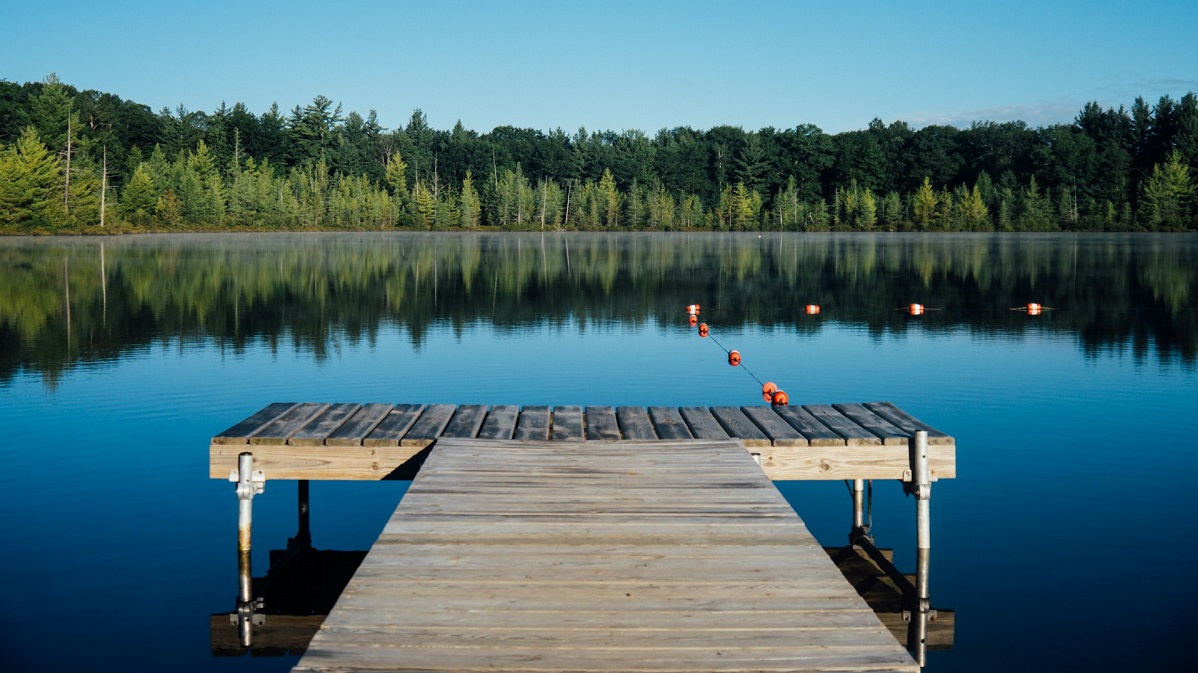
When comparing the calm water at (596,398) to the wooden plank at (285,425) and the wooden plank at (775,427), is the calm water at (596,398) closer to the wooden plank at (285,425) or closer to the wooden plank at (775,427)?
the wooden plank at (285,425)

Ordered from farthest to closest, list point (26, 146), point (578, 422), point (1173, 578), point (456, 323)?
point (26, 146) → point (456, 323) → point (578, 422) → point (1173, 578)

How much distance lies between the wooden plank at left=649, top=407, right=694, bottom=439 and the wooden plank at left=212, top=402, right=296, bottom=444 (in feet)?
11.4

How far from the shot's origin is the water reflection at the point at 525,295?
2522 centimetres

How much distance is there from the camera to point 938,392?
59.4 feet

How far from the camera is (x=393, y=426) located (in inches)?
376

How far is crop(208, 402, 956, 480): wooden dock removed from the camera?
29.2 feet

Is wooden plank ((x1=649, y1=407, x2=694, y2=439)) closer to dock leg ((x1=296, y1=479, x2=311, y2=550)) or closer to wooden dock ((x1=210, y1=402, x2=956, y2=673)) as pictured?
wooden dock ((x1=210, y1=402, x2=956, y2=673))

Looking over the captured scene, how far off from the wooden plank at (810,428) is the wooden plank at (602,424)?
158 centimetres

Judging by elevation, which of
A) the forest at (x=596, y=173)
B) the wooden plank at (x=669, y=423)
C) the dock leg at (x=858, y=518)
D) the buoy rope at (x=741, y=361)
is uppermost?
the forest at (x=596, y=173)

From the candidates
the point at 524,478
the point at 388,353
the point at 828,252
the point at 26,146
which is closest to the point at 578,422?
the point at 524,478

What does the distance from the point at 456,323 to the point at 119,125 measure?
9483cm

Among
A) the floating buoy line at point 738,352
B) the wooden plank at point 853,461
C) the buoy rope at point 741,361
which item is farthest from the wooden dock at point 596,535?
the buoy rope at point 741,361

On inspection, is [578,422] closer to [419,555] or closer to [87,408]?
[419,555]

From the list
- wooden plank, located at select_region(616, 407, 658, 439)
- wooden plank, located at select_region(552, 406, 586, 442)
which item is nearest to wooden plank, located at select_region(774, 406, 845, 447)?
wooden plank, located at select_region(616, 407, 658, 439)
